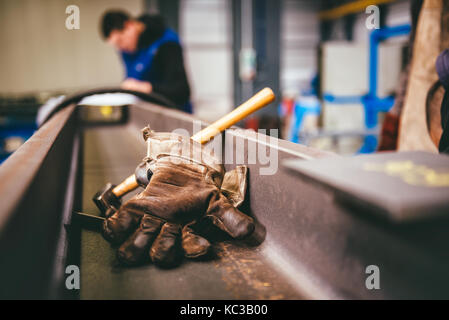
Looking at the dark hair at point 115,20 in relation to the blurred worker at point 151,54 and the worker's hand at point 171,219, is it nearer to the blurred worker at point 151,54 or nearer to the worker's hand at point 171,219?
the blurred worker at point 151,54

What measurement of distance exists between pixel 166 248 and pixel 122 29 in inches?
101

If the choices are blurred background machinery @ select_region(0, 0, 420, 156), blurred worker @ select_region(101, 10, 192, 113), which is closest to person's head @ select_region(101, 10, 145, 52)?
blurred worker @ select_region(101, 10, 192, 113)

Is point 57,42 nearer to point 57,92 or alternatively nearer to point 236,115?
point 57,92

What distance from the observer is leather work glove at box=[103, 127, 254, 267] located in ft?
2.47

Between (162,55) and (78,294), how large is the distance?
93.1 inches

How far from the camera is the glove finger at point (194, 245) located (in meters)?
0.77

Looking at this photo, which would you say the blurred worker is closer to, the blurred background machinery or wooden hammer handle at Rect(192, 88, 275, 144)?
wooden hammer handle at Rect(192, 88, 275, 144)

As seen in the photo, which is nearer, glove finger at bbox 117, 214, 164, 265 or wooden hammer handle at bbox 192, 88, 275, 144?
glove finger at bbox 117, 214, 164, 265

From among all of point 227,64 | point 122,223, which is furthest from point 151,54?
point 227,64

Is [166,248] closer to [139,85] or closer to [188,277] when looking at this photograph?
[188,277]

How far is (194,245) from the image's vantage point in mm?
774

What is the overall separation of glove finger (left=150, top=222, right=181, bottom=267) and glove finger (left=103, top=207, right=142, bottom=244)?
61mm

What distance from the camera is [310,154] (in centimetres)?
74

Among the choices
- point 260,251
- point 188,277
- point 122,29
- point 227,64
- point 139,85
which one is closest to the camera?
point 188,277
